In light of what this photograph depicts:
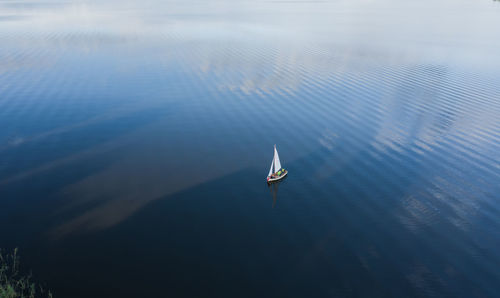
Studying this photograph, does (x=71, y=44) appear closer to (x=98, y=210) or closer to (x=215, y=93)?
(x=215, y=93)

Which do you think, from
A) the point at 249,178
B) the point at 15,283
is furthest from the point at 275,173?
the point at 15,283

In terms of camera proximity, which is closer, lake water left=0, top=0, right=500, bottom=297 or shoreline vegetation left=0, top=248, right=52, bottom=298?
shoreline vegetation left=0, top=248, right=52, bottom=298

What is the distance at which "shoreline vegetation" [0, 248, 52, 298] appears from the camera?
21.7 metres

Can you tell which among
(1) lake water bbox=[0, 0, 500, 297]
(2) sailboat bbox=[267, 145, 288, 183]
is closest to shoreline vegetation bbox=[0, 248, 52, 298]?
(1) lake water bbox=[0, 0, 500, 297]

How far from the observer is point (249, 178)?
36281 millimetres

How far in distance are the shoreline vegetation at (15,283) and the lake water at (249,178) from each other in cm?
80

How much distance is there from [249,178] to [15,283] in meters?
23.4

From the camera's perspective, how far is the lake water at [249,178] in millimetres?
24500

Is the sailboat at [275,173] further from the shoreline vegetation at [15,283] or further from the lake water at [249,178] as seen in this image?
the shoreline vegetation at [15,283]

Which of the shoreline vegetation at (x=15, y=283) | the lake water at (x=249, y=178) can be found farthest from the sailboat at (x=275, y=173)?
the shoreline vegetation at (x=15, y=283)

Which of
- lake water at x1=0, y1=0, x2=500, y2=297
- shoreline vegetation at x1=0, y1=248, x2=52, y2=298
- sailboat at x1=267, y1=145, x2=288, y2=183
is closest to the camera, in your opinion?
shoreline vegetation at x1=0, y1=248, x2=52, y2=298

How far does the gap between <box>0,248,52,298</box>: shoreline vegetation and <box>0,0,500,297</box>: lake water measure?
80 cm

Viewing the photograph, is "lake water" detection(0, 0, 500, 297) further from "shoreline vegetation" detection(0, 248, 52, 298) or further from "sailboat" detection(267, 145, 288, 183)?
"sailboat" detection(267, 145, 288, 183)

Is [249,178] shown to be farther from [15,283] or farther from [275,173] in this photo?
[15,283]
